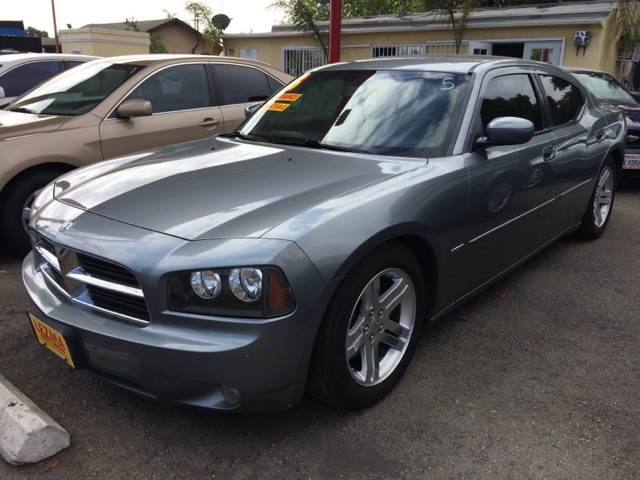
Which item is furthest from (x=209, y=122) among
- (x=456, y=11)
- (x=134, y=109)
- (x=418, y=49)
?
(x=418, y=49)

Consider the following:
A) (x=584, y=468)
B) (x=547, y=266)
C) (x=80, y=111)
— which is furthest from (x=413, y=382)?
(x=80, y=111)

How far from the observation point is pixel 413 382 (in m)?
2.95

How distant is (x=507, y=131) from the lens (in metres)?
3.11

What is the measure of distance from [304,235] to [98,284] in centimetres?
85

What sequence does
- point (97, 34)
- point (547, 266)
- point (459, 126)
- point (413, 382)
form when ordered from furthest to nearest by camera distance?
point (97, 34) < point (547, 266) < point (459, 126) < point (413, 382)

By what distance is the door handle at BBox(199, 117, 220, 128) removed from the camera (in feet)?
18.1

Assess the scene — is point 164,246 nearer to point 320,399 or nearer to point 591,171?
point 320,399

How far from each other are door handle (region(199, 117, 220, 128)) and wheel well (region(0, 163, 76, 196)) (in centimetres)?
128

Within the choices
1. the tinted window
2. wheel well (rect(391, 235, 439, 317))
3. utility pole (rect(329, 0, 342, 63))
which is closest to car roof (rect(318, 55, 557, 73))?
wheel well (rect(391, 235, 439, 317))

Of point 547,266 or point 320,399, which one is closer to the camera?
point 320,399

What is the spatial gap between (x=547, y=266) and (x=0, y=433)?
13.0ft

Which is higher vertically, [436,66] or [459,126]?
[436,66]

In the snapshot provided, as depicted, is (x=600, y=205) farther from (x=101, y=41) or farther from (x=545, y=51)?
(x=101, y=41)

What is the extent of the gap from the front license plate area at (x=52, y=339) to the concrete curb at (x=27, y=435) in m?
0.25
